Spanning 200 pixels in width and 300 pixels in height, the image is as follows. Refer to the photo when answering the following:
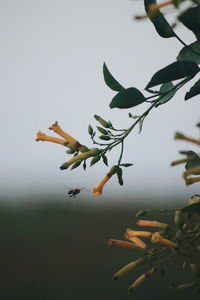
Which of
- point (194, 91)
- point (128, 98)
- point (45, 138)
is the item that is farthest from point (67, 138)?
point (194, 91)

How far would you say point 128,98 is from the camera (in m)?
1.05

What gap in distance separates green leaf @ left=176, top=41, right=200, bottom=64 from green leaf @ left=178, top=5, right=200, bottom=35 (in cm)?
6

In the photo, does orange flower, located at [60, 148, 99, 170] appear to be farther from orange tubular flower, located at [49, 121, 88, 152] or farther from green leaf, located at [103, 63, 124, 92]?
green leaf, located at [103, 63, 124, 92]

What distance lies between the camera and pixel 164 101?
1.06 meters

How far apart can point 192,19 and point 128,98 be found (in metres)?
0.19

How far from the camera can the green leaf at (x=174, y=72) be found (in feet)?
3.31

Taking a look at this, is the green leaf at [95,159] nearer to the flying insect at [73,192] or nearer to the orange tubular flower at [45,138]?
the orange tubular flower at [45,138]

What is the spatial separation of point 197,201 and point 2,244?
7122 mm

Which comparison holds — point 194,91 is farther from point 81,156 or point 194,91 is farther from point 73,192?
A: point 73,192

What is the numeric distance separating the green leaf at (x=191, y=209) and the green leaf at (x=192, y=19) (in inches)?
11.1

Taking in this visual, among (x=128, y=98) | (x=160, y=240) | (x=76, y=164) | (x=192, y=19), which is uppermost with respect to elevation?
(x=192, y=19)

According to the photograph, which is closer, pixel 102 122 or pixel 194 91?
pixel 194 91

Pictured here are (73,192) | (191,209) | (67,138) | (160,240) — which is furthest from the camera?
(73,192)

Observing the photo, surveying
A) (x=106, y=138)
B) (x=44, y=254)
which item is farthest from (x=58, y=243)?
(x=106, y=138)
